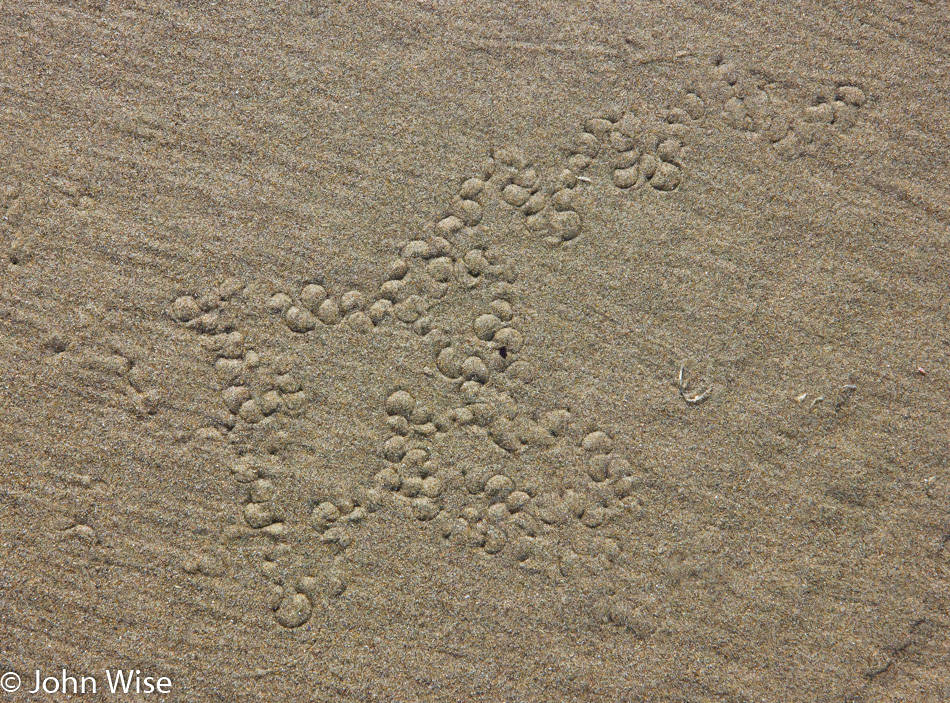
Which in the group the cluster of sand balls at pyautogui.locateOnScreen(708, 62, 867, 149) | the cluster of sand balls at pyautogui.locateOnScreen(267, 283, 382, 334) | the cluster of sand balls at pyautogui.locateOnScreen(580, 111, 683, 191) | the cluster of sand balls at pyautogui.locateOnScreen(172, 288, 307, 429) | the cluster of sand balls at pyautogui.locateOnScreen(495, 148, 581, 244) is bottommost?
the cluster of sand balls at pyautogui.locateOnScreen(172, 288, 307, 429)

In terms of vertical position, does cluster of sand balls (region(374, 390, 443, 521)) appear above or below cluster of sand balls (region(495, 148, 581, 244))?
below

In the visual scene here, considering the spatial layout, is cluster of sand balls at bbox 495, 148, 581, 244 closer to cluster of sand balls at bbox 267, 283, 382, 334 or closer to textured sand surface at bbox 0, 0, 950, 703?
textured sand surface at bbox 0, 0, 950, 703

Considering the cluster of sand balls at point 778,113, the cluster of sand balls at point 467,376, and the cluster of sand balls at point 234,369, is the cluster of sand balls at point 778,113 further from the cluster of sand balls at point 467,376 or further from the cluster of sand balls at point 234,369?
the cluster of sand balls at point 234,369

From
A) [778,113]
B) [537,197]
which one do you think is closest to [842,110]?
[778,113]

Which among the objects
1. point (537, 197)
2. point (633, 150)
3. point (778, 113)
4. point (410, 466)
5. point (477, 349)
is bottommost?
point (410, 466)

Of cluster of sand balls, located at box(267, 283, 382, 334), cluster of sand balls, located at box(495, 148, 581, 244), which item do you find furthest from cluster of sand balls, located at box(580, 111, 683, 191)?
cluster of sand balls, located at box(267, 283, 382, 334)

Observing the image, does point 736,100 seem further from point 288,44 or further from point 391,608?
point 391,608

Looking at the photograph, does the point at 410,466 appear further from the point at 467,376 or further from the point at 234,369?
the point at 234,369

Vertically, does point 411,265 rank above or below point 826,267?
below

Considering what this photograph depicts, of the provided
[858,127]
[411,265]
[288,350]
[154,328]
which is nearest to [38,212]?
[154,328]
